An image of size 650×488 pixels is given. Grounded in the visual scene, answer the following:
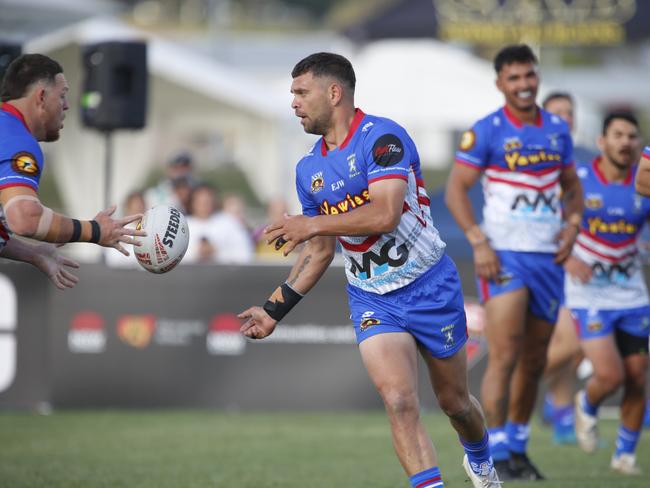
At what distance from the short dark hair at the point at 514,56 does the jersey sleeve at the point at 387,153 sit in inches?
101

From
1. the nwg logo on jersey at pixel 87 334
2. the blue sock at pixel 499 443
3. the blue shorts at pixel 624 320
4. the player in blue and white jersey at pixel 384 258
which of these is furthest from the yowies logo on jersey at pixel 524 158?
the nwg logo on jersey at pixel 87 334

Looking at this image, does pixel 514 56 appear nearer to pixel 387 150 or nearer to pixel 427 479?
pixel 387 150

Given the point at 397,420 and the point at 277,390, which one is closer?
the point at 397,420

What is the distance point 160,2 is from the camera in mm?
70312

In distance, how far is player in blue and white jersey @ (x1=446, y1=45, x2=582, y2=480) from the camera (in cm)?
888

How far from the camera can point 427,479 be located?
636cm

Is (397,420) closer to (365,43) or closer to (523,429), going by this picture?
(523,429)

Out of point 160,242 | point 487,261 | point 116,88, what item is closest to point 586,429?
point 487,261

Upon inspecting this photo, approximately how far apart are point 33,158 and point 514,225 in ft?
12.4

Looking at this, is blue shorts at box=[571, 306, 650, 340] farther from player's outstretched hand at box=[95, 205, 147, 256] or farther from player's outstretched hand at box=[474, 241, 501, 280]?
player's outstretched hand at box=[95, 205, 147, 256]

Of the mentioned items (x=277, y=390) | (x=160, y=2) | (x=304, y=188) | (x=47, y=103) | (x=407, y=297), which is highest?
(x=160, y=2)

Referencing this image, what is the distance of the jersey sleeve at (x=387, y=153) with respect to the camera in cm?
651

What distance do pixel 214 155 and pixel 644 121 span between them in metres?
17.0

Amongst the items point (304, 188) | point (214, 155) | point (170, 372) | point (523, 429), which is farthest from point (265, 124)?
point (214, 155)
